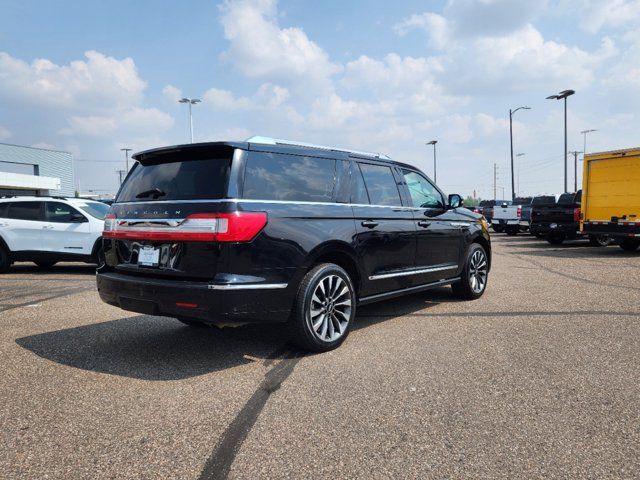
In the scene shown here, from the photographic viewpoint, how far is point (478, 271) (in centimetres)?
708

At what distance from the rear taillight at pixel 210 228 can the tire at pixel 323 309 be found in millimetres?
728

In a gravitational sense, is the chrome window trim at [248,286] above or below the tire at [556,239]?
above

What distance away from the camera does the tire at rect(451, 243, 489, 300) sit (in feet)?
22.4

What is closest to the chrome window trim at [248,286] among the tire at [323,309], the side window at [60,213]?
the tire at [323,309]

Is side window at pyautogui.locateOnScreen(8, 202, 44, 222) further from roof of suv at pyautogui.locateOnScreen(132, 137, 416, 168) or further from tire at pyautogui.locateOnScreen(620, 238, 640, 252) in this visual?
tire at pyautogui.locateOnScreen(620, 238, 640, 252)

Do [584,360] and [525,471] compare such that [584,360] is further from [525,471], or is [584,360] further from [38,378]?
[38,378]

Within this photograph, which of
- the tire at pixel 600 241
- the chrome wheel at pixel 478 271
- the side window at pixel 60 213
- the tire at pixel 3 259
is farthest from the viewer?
the tire at pixel 600 241

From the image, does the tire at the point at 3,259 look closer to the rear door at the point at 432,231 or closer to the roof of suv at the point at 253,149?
the roof of suv at the point at 253,149

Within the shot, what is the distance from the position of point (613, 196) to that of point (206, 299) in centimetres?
1363

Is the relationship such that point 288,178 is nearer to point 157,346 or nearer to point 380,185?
point 380,185

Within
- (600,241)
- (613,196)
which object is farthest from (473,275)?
(600,241)

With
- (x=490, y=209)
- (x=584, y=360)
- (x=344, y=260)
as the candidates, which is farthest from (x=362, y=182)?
(x=490, y=209)

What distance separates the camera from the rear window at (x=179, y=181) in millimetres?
3949

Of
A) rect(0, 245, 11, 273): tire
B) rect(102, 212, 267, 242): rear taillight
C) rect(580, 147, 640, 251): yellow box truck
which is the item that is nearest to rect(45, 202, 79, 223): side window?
rect(0, 245, 11, 273): tire
